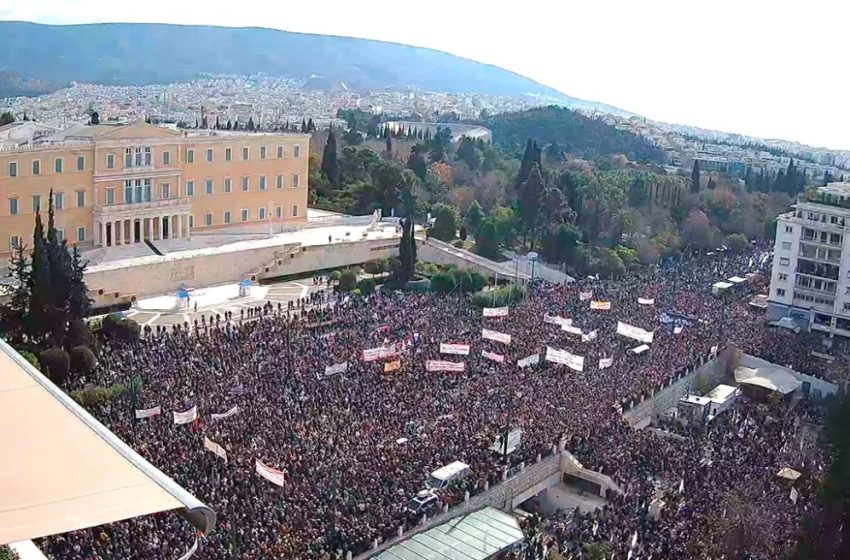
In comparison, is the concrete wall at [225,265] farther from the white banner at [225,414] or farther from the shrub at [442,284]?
the white banner at [225,414]

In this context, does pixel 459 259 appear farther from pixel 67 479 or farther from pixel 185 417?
pixel 67 479

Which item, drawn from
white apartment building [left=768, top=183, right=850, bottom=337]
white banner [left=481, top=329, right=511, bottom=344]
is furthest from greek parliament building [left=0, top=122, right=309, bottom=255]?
white apartment building [left=768, top=183, right=850, bottom=337]

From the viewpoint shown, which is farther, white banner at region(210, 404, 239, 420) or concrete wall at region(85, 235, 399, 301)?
concrete wall at region(85, 235, 399, 301)

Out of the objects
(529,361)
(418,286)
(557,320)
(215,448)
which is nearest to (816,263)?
(557,320)

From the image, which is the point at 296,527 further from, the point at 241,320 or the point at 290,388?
the point at 241,320

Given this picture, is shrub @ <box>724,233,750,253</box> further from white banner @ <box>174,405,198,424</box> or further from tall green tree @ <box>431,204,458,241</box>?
white banner @ <box>174,405,198,424</box>
